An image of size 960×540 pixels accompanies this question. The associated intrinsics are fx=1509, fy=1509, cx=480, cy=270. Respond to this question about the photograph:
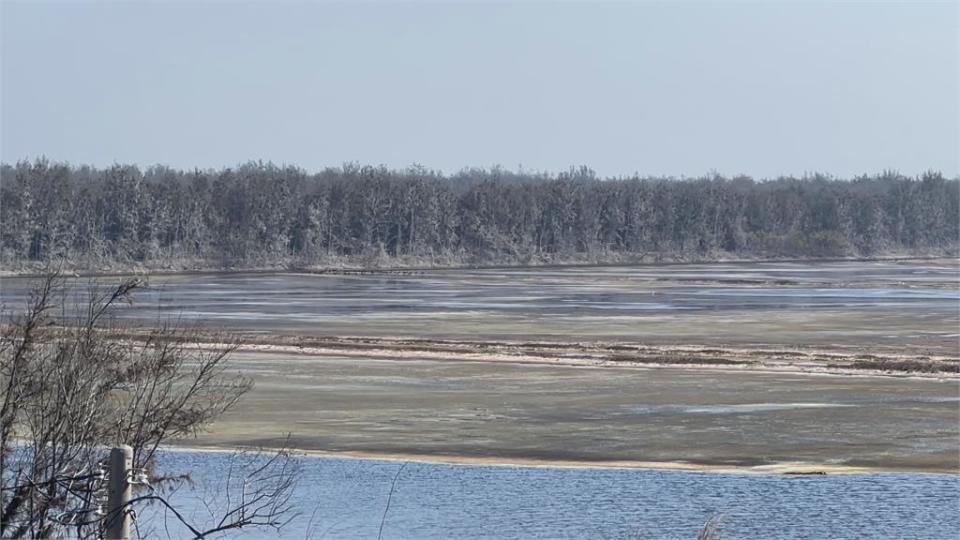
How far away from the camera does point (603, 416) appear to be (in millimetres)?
26984

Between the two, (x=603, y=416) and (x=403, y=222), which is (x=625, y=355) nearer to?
(x=603, y=416)

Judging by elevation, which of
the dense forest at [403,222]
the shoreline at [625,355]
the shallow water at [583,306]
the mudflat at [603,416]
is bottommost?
the mudflat at [603,416]

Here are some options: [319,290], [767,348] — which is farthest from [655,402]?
[319,290]

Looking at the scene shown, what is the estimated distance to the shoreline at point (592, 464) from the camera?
70.9 ft

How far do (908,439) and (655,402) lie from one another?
5713mm

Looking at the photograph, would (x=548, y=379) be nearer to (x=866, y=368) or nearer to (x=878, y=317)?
(x=866, y=368)

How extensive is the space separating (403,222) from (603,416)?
96292mm

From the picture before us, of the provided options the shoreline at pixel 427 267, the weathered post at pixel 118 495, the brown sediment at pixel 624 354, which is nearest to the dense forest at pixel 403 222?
the shoreline at pixel 427 267

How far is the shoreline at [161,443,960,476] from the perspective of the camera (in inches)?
851

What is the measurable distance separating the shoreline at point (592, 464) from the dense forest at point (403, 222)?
6925 centimetres

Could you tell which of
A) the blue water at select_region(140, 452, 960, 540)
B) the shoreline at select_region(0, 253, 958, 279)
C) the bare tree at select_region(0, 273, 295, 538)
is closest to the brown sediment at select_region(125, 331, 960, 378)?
the blue water at select_region(140, 452, 960, 540)

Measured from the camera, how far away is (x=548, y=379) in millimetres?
32844

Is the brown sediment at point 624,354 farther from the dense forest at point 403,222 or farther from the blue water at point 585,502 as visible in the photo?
the dense forest at point 403,222

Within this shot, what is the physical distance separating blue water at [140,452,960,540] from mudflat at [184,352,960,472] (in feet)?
3.62
